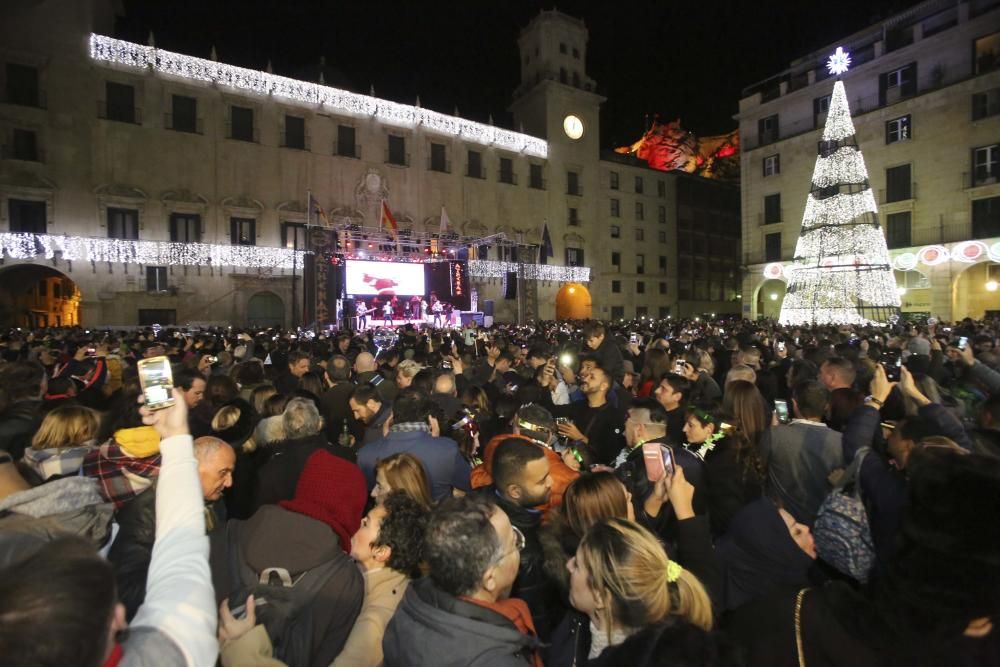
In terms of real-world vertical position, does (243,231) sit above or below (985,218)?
below

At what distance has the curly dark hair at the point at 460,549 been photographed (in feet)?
5.94

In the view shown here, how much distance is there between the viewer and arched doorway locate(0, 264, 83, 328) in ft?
82.9

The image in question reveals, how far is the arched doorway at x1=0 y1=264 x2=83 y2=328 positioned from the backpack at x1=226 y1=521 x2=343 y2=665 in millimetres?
28917

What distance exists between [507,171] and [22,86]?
2661 cm

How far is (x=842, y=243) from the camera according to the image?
74.7 feet

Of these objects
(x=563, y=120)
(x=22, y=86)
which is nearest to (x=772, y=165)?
(x=563, y=120)

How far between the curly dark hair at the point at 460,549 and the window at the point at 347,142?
109ft

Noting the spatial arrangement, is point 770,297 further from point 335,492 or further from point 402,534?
point 402,534

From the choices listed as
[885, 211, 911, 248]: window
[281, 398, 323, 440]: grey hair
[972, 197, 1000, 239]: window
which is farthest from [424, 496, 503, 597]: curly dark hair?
[885, 211, 911, 248]: window

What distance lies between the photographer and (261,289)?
28.5 m

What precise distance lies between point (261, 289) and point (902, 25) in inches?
1596

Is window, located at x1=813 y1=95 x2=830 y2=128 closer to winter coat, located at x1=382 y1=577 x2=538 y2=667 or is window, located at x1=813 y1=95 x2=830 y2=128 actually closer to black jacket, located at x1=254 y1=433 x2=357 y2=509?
black jacket, located at x1=254 y1=433 x2=357 y2=509

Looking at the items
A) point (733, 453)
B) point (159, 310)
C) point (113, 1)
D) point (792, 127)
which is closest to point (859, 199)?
point (792, 127)

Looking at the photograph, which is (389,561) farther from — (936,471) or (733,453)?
(733,453)
